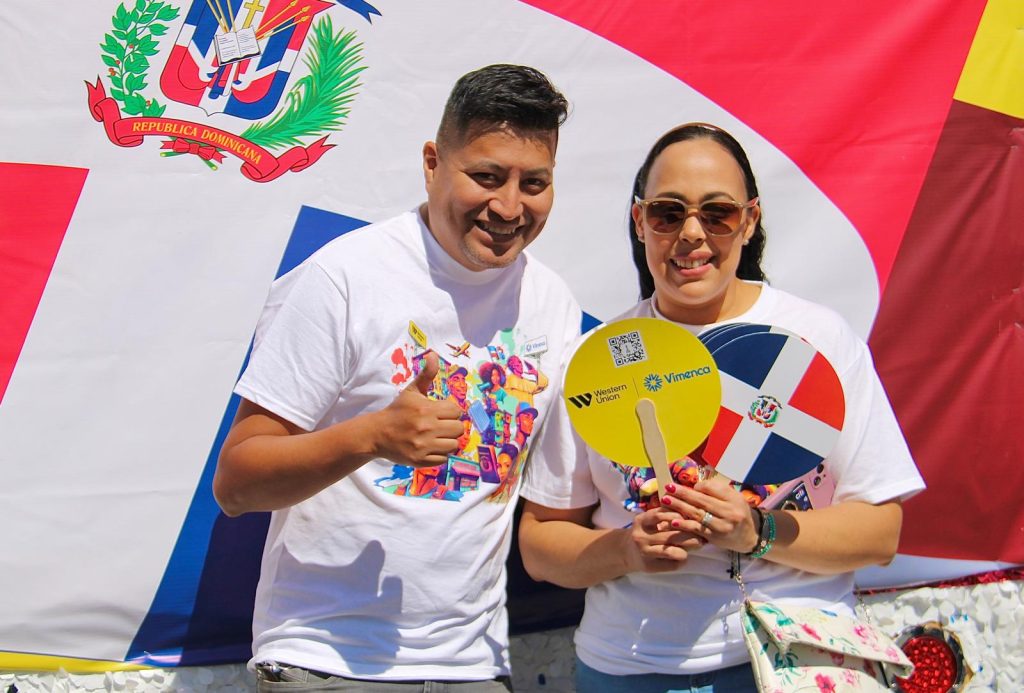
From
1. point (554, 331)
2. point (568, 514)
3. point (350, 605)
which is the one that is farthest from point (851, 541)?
point (350, 605)

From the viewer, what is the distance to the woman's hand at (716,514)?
1.79 metres

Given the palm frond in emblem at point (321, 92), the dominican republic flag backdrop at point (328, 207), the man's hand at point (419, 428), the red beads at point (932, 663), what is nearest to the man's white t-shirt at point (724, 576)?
the man's hand at point (419, 428)

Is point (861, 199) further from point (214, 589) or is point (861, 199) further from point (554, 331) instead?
point (214, 589)

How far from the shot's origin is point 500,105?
6.43 ft

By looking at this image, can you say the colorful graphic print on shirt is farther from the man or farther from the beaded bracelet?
the beaded bracelet

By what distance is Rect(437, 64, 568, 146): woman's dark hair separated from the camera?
1965 mm

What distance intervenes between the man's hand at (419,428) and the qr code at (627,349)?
0.35 metres

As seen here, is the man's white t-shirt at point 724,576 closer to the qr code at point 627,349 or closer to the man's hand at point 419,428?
the qr code at point 627,349

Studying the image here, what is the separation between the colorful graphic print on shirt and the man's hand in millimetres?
239

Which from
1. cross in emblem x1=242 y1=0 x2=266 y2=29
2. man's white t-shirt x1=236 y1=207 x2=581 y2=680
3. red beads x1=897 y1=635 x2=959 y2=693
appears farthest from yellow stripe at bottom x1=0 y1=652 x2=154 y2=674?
red beads x1=897 y1=635 x2=959 y2=693

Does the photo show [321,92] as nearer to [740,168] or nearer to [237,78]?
[237,78]

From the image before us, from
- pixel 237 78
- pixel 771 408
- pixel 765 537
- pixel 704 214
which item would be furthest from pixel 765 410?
pixel 237 78

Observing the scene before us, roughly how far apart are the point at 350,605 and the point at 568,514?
477 millimetres

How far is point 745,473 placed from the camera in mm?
1936
